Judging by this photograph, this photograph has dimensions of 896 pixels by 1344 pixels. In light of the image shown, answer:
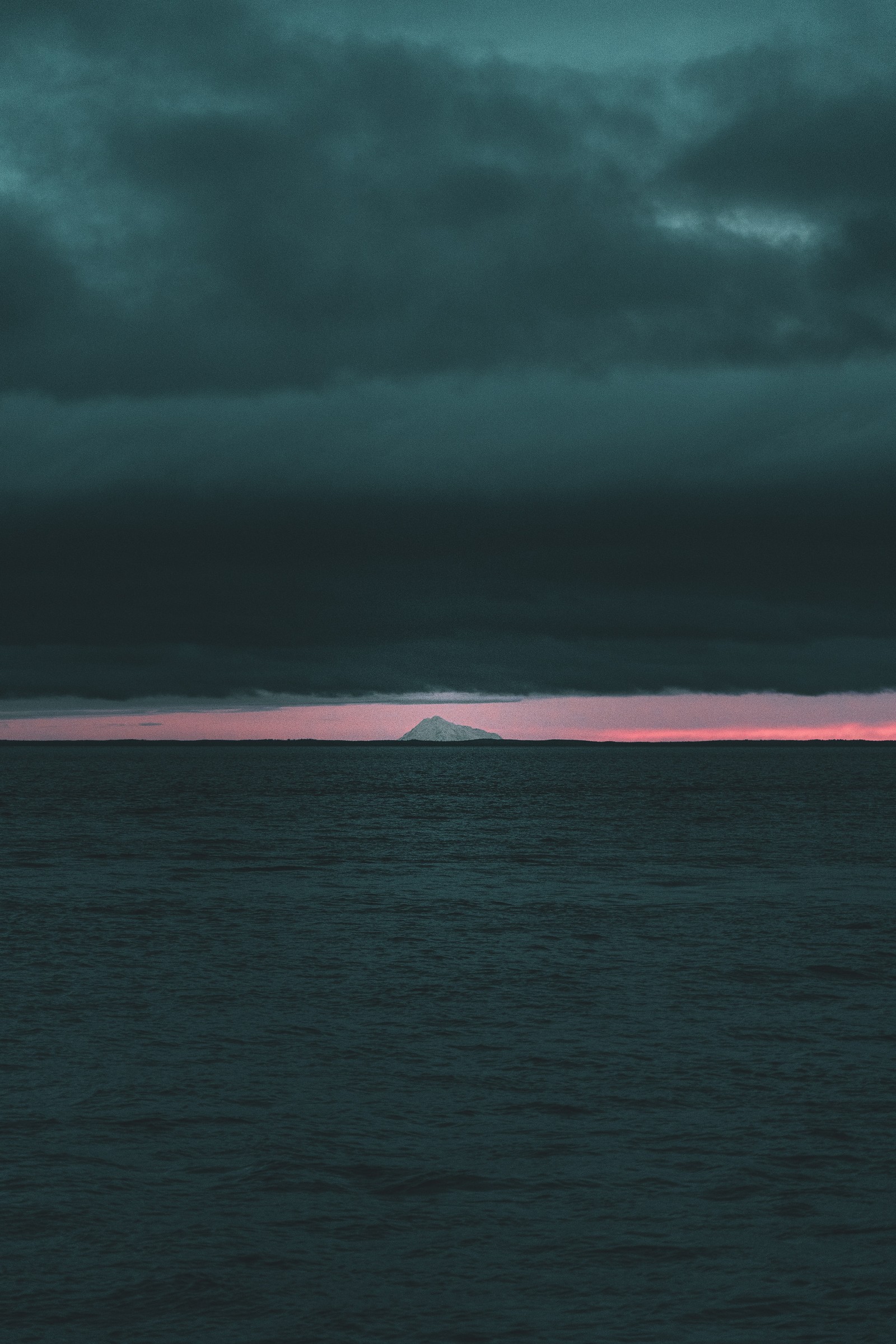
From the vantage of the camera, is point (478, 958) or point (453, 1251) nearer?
point (453, 1251)

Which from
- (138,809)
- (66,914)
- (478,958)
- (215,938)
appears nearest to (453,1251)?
(478,958)

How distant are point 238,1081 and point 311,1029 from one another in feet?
14.9

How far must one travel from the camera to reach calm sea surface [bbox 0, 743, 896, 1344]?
1304 centimetres

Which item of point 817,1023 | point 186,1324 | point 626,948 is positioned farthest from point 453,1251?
A: point 626,948

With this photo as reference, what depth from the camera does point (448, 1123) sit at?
19.1m

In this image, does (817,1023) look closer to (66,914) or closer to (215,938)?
(215,938)

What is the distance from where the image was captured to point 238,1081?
2159 cm

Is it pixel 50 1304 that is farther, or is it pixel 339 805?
pixel 339 805

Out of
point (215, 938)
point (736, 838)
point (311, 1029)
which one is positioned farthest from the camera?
point (736, 838)

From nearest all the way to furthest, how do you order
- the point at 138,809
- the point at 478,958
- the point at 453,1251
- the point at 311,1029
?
1. the point at 453,1251
2. the point at 311,1029
3. the point at 478,958
4. the point at 138,809

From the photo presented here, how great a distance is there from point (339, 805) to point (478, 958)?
333 ft

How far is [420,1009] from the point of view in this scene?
28.0 m

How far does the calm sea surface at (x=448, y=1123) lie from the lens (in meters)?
13.0

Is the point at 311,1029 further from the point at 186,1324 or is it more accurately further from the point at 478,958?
the point at 186,1324
